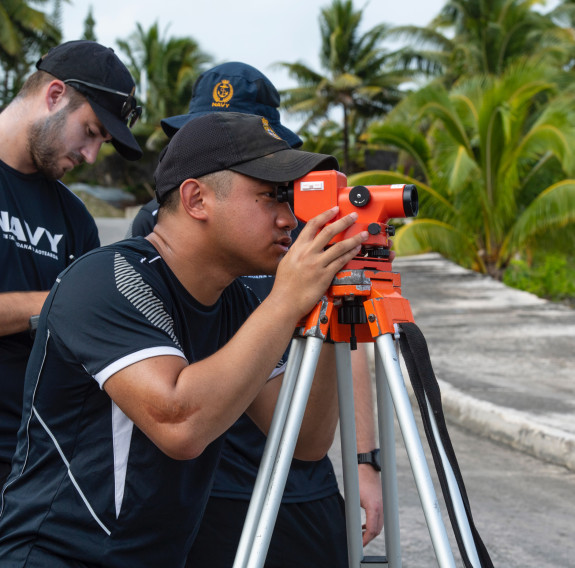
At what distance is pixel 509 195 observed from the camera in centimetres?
1458

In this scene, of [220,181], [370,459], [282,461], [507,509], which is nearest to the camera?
[282,461]

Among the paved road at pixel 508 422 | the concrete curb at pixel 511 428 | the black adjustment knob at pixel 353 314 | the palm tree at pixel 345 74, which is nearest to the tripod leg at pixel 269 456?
the black adjustment knob at pixel 353 314

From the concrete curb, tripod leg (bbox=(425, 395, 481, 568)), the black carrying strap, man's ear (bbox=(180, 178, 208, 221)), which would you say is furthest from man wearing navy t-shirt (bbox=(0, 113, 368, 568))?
the concrete curb

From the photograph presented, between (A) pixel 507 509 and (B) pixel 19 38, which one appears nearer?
(A) pixel 507 509

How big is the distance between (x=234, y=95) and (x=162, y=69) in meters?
36.8

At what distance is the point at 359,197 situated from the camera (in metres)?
1.65

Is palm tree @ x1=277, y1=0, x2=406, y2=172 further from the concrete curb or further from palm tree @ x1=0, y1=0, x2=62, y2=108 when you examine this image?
the concrete curb

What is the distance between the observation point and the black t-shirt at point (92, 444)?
5.10 feet

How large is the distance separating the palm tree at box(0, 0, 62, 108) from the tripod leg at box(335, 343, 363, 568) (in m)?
33.4

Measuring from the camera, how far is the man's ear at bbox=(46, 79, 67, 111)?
2664mm

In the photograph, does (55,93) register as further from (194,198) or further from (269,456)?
(269,456)

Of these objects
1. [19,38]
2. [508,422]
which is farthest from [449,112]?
[19,38]

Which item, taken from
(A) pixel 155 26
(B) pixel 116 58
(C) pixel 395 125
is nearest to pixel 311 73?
(A) pixel 155 26

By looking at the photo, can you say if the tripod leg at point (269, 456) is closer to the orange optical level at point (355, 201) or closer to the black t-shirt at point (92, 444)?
the black t-shirt at point (92, 444)
